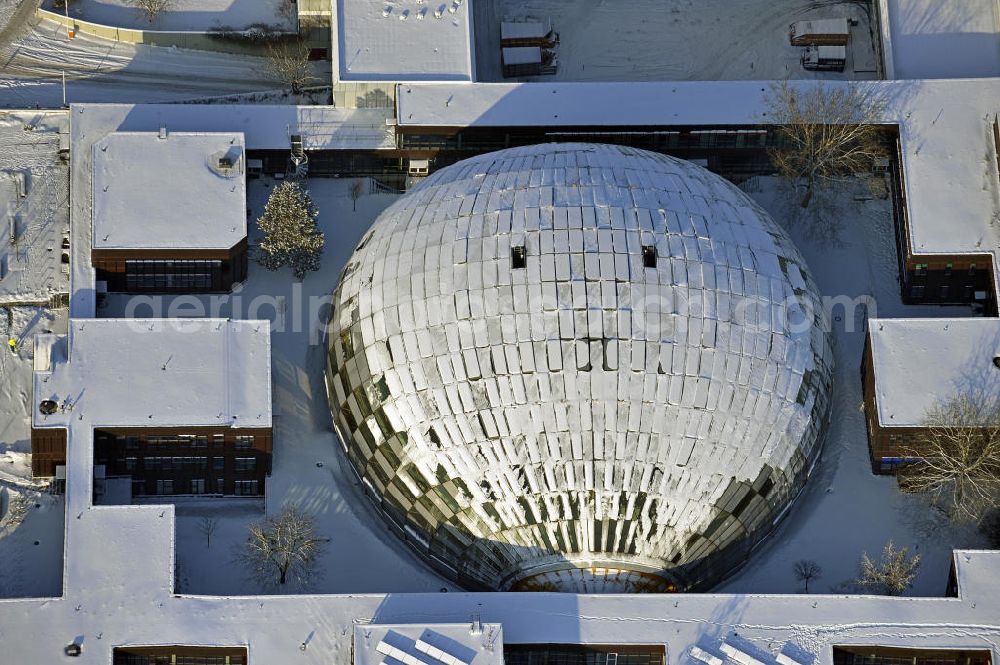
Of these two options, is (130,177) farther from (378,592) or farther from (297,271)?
(378,592)

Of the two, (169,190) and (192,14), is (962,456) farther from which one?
(192,14)

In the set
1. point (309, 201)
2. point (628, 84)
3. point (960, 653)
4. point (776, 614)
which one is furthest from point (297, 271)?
point (960, 653)

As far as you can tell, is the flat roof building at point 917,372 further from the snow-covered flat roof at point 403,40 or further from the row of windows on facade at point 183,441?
the row of windows on facade at point 183,441

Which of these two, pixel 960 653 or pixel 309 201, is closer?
pixel 960 653

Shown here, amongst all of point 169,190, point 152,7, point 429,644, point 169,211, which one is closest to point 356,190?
point 169,190

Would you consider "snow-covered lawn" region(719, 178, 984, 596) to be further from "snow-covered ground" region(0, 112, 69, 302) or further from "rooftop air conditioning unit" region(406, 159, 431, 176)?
"snow-covered ground" region(0, 112, 69, 302)

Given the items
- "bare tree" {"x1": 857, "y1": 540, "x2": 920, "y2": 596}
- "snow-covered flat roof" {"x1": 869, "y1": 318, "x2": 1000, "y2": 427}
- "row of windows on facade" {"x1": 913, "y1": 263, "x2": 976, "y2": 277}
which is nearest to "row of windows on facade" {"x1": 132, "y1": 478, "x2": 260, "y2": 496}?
"bare tree" {"x1": 857, "y1": 540, "x2": 920, "y2": 596}
